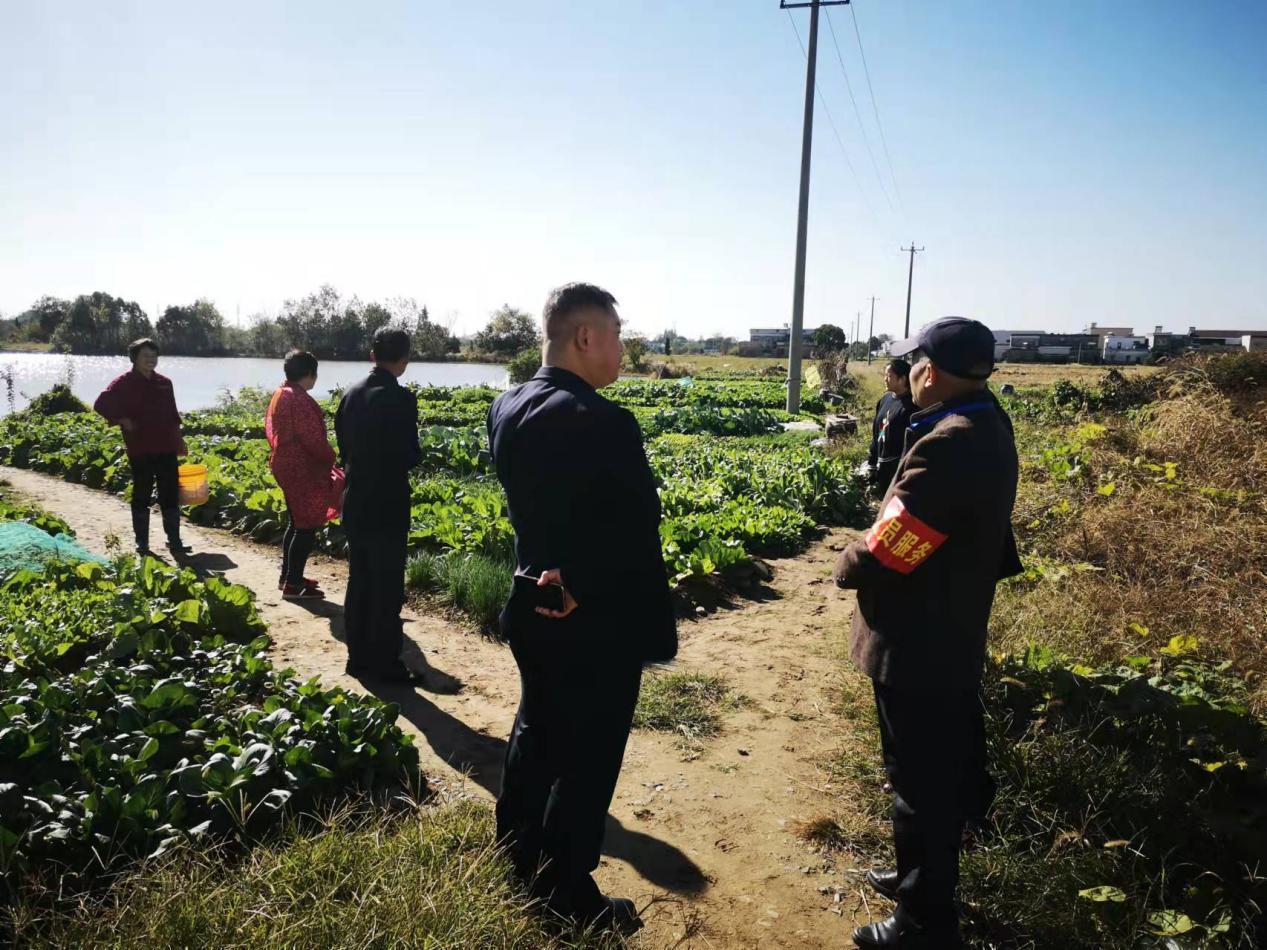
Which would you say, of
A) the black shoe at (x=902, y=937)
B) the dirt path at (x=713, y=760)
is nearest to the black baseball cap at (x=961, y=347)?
the black shoe at (x=902, y=937)

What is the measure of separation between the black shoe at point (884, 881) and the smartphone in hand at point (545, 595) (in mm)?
1718

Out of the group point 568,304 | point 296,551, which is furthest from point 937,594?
point 296,551

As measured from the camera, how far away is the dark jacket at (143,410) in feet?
23.2

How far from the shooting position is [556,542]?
7.52 feet

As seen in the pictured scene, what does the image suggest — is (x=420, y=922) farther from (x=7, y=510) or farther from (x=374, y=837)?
(x=7, y=510)

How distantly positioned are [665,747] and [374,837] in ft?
5.93

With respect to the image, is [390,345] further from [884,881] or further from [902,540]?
[884,881]

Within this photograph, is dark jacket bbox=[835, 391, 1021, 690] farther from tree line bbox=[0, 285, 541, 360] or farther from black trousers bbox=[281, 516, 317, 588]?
tree line bbox=[0, 285, 541, 360]

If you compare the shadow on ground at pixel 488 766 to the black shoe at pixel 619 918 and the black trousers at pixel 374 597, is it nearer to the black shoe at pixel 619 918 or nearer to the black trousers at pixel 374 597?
the black trousers at pixel 374 597

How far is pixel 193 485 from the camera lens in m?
8.46

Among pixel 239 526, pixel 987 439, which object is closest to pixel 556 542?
pixel 987 439

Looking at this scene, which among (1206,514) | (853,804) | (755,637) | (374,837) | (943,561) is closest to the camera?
(943,561)

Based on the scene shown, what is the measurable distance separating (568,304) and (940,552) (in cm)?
139

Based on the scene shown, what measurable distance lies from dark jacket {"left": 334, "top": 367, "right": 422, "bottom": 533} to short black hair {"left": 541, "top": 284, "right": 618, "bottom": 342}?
2.37 meters
